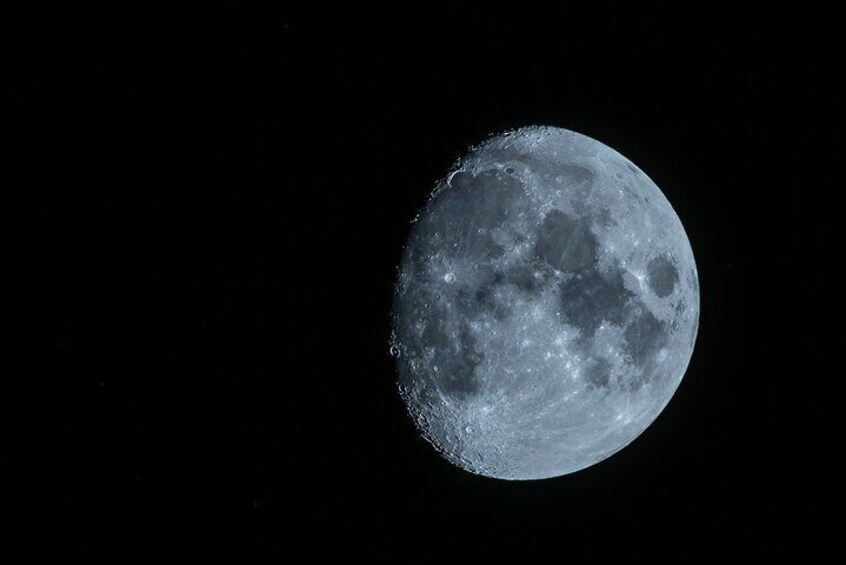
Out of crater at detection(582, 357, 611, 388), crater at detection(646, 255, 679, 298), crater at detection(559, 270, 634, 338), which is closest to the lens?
crater at detection(559, 270, 634, 338)

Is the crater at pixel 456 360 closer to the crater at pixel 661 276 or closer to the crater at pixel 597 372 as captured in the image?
the crater at pixel 597 372

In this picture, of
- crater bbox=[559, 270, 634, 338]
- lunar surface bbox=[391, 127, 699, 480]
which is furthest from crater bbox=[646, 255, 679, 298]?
crater bbox=[559, 270, 634, 338]

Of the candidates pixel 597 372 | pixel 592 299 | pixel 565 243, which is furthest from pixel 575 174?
pixel 597 372

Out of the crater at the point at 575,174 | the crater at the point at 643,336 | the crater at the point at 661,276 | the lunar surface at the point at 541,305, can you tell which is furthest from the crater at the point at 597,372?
the crater at the point at 575,174

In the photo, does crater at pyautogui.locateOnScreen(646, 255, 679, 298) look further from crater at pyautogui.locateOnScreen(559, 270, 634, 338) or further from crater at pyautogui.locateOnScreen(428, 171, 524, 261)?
crater at pyautogui.locateOnScreen(428, 171, 524, 261)

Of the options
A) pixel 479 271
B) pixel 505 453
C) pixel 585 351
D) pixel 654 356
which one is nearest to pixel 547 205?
pixel 479 271

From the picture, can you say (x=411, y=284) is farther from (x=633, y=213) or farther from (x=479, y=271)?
(x=633, y=213)

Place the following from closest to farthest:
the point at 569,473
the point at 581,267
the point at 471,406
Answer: the point at 581,267
the point at 471,406
the point at 569,473
